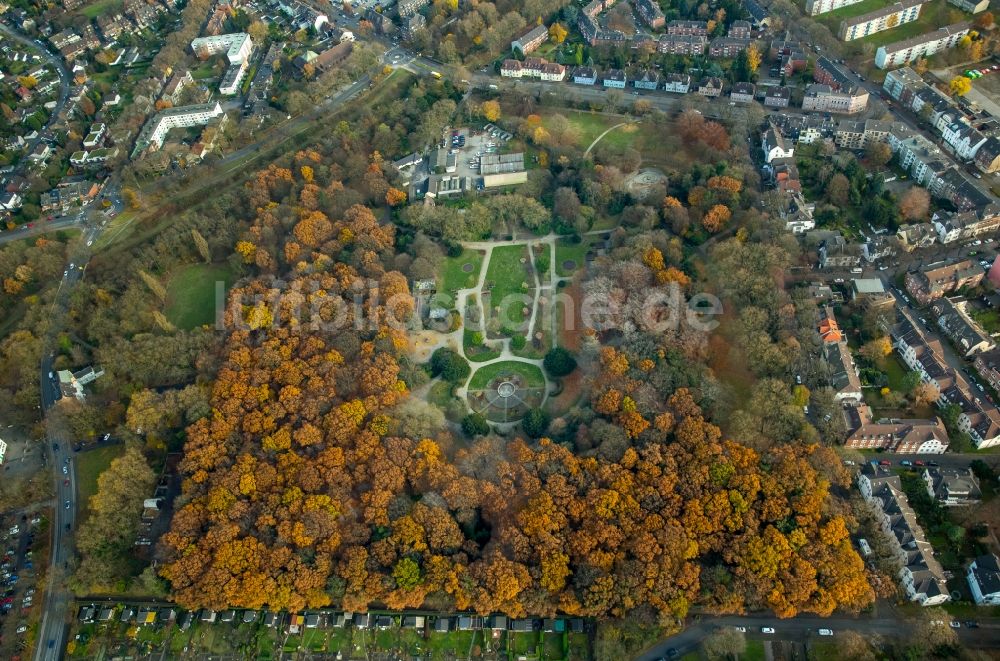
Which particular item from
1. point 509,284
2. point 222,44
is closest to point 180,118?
point 222,44

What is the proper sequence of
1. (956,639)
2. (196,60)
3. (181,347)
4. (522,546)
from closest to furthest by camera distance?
(956,639), (522,546), (181,347), (196,60)

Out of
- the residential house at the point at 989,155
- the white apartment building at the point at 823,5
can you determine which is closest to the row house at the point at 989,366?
the residential house at the point at 989,155

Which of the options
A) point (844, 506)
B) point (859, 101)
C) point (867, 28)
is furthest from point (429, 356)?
point (867, 28)

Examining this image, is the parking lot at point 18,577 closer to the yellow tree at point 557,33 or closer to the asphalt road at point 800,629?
the asphalt road at point 800,629

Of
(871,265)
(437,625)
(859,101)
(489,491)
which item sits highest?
(859,101)

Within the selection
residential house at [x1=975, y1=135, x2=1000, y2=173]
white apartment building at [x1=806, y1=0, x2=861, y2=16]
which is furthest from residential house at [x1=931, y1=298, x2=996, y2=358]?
white apartment building at [x1=806, y1=0, x2=861, y2=16]

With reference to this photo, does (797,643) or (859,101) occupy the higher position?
(859,101)

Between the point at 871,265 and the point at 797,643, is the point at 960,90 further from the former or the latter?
the point at 797,643
